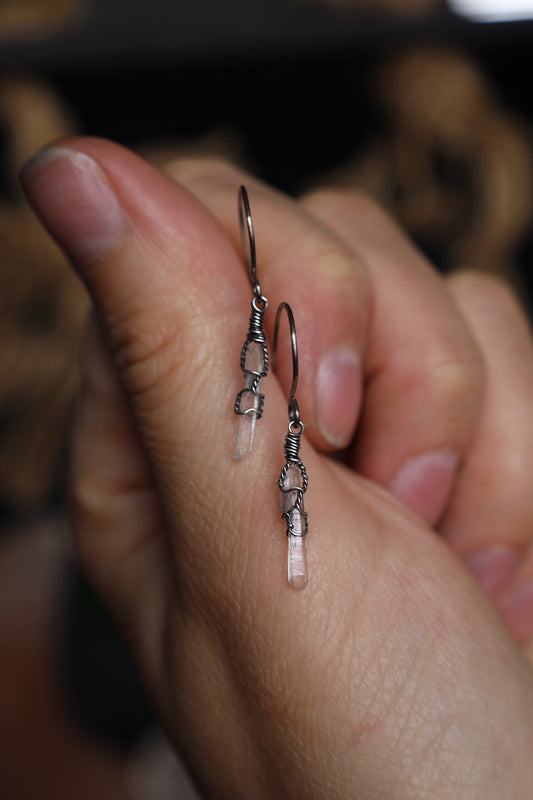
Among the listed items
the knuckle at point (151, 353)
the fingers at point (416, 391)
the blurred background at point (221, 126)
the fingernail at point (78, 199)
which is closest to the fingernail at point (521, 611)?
the fingers at point (416, 391)

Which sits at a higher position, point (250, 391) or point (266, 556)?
point (250, 391)

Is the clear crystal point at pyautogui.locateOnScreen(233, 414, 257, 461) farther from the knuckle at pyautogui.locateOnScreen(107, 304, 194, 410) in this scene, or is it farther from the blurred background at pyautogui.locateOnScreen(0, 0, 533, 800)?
the blurred background at pyautogui.locateOnScreen(0, 0, 533, 800)

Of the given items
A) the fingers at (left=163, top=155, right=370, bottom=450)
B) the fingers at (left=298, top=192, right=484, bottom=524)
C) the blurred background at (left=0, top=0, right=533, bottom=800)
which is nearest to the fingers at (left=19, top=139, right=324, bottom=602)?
the fingers at (left=163, top=155, right=370, bottom=450)

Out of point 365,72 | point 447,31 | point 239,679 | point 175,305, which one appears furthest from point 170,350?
point 447,31

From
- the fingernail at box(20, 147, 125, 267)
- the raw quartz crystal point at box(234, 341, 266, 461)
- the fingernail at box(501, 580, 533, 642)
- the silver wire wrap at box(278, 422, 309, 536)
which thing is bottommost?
the fingernail at box(501, 580, 533, 642)

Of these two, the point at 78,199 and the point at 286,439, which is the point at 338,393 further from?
the point at 78,199

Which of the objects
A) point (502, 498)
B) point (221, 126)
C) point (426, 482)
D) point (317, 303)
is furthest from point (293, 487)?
point (221, 126)

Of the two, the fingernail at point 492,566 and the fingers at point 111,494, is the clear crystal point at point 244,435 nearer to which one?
the fingers at point 111,494
